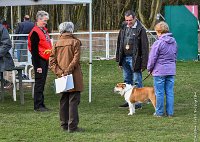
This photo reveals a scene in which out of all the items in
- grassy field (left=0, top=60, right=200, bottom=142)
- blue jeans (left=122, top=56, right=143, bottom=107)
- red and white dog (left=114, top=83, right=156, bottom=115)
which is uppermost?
blue jeans (left=122, top=56, right=143, bottom=107)

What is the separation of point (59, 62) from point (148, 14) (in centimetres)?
2498

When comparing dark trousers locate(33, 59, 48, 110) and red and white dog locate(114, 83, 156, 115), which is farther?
dark trousers locate(33, 59, 48, 110)

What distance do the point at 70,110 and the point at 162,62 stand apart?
2.11 meters

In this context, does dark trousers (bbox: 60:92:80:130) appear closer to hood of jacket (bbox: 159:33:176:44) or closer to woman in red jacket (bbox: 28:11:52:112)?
woman in red jacket (bbox: 28:11:52:112)

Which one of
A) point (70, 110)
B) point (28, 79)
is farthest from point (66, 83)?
point (28, 79)

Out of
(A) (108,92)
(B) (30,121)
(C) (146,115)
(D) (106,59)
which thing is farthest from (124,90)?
(D) (106,59)

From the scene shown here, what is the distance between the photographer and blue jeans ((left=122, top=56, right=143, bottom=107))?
10609 millimetres

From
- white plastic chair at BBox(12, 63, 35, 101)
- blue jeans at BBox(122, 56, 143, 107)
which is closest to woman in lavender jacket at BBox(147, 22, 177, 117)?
blue jeans at BBox(122, 56, 143, 107)

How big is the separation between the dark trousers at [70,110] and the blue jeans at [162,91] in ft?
6.24

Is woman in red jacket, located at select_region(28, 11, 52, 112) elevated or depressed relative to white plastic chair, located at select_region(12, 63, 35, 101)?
elevated

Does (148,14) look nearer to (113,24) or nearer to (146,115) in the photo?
(113,24)

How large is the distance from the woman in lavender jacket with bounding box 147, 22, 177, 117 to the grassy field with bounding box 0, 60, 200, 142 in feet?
1.49

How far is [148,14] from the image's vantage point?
1293 inches

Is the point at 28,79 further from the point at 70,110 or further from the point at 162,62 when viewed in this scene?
the point at 70,110
